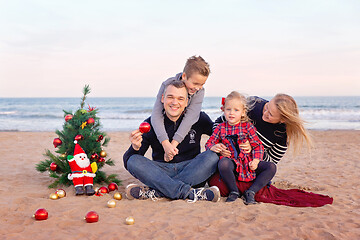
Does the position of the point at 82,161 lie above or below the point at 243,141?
below

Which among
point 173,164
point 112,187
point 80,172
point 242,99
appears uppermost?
point 242,99

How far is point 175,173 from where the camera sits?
4328mm

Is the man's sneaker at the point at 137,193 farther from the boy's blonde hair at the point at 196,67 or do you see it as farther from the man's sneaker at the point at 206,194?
the boy's blonde hair at the point at 196,67

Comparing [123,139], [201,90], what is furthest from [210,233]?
[123,139]

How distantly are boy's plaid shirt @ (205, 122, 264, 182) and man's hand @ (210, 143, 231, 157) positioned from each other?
0.20ft

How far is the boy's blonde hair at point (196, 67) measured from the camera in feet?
14.5

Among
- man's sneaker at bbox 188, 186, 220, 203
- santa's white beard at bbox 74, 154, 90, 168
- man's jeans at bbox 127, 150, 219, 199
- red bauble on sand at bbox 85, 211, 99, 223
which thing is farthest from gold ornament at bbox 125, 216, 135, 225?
santa's white beard at bbox 74, 154, 90, 168

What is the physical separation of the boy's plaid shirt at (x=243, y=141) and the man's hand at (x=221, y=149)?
60mm

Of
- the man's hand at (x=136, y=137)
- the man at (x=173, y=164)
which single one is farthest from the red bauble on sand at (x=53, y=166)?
the man's hand at (x=136, y=137)

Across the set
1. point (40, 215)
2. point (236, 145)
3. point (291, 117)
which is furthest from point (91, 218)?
point (291, 117)

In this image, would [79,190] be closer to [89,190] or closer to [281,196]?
[89,190]

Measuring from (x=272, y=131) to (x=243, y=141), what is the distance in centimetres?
43

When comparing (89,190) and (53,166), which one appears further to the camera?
(53,166)

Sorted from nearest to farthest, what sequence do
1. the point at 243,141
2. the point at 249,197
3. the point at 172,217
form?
the point at 172,217 < the point at 249,197 < the point at 243,141
